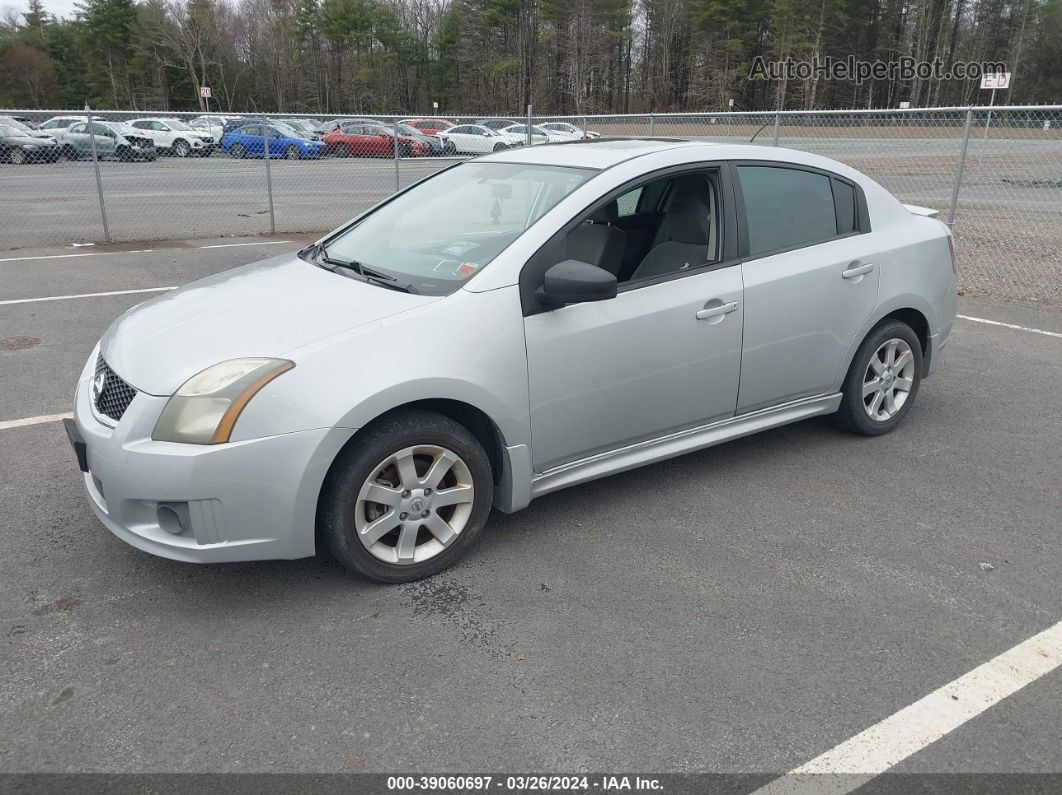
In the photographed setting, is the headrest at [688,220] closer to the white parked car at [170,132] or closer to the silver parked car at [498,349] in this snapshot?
the silver parked car at [498,349]

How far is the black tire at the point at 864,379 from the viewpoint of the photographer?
4.62 metres

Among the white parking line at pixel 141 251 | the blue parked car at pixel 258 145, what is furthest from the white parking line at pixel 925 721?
the blue parked car at pixel 258 145

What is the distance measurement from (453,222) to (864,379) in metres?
2.42

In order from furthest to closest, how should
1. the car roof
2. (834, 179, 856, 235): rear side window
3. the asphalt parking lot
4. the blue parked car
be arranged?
the blue parked car < (834, 179, 856, 235): rear side window < the car roof < the asphalt parking lot

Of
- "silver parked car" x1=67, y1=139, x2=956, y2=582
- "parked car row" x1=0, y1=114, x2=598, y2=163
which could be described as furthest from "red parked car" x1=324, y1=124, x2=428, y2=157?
"silver parked car" x1=67, y1=139, x2=956, y2=582

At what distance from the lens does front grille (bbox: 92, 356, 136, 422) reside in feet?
10.1

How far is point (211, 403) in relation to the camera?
9.55 ft

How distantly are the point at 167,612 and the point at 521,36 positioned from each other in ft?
268

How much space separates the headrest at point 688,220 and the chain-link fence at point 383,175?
5.46 meters

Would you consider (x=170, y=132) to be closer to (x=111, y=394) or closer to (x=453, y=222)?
(x=453, y=222)

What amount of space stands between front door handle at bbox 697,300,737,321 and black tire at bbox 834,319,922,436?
1.08m

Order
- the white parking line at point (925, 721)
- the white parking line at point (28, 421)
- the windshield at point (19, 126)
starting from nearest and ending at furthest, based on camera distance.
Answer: the white parking line at point (925, 721) → the white parking line at point (28, 421) → the windshield at point (19, 126)

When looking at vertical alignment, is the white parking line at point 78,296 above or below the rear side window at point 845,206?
below

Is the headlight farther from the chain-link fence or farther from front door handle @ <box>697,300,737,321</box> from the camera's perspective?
the chain-link fence
